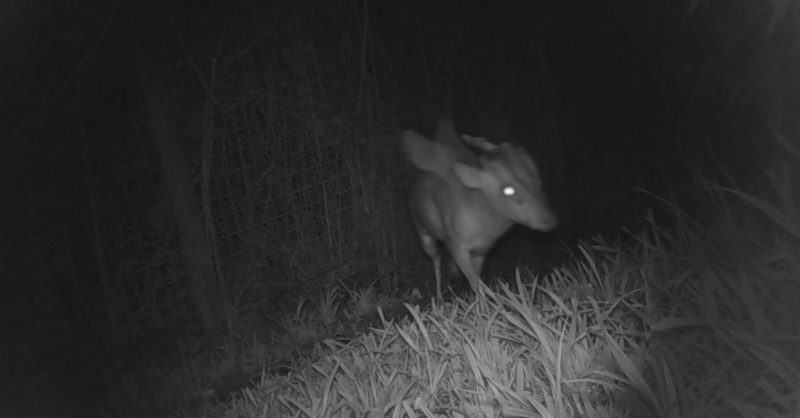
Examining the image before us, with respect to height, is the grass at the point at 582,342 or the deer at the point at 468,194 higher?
the deer at the point at 468,194

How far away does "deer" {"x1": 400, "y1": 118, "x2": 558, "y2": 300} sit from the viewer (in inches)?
40.6

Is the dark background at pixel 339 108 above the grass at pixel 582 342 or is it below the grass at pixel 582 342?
above

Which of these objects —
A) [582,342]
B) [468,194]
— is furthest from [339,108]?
[582,342]

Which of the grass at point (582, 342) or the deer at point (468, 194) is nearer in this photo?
the grass at point (582, 342)

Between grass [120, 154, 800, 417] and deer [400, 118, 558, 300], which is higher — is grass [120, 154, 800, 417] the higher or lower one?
the lower one

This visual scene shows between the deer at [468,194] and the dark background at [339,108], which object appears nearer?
the dark background at [339,108]

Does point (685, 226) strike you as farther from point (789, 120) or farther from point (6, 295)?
point (6, 295)

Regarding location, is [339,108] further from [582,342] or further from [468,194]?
[582,342]

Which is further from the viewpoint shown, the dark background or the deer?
the deer

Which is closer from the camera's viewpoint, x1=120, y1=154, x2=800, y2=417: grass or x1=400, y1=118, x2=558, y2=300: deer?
x1=120, y1=154, x2=800, y2=417: grass

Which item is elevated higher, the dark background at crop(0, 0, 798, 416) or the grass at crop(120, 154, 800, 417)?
the dark background at crop(0, 0, 798, 416)

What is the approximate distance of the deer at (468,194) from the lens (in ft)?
3.38

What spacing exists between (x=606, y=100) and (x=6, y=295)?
662mm

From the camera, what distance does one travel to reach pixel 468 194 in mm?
1102
